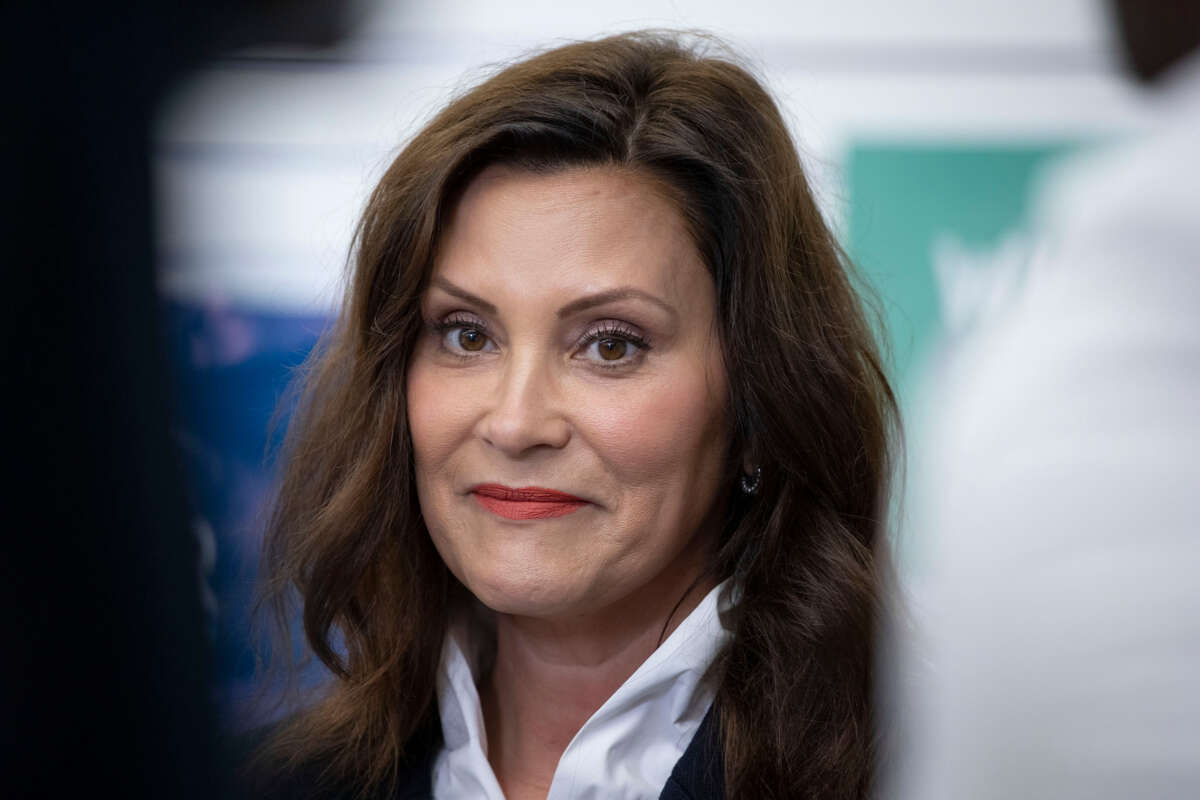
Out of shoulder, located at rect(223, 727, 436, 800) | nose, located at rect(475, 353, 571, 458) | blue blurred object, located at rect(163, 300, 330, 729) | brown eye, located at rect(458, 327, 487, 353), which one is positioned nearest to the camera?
nose, located at rect(475, 353, 571, 458)

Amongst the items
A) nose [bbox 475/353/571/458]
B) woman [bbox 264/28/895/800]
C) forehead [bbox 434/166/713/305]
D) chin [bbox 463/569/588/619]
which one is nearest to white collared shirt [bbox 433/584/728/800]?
woman [bbox 264/28/895/800]

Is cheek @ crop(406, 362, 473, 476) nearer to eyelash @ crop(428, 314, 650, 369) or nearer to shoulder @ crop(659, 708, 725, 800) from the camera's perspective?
eyelash @ crop(428, 314, 650, 369)

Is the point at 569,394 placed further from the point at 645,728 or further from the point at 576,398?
the point at 645,728

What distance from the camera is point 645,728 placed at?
1.42m

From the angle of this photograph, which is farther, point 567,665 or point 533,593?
point 567,665

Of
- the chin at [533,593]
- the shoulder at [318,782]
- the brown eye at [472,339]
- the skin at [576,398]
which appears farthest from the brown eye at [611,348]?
the shoulder at [318,782]

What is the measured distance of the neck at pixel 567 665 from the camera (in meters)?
1.54

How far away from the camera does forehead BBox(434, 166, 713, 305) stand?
4.59ft

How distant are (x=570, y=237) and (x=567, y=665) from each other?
0.55 m

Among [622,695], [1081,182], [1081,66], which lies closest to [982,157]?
[1081,66]

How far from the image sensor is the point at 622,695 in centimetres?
139

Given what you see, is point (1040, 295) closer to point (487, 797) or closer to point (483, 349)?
point (483, 349)

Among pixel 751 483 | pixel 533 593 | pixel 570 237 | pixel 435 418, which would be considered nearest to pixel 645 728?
pixel 533 593

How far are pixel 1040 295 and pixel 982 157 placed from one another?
2.18m
